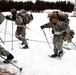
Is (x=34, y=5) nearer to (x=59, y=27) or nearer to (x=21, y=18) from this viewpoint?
(x=21, y=18)

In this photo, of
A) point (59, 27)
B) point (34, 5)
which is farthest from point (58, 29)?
point (34, 5)

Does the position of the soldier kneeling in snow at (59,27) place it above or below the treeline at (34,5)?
above

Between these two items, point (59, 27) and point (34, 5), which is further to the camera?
point (34, 5)

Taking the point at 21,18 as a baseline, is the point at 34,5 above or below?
below

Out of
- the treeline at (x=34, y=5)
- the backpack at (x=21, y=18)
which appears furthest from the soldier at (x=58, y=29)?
the treeline at (x=34, y=5)

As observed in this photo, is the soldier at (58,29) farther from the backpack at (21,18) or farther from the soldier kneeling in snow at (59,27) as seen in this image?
the backpack at (21,18)

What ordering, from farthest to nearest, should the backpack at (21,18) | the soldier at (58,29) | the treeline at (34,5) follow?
the treeline at (34,5), the backpack at (21,18), the soldier at (58,29)

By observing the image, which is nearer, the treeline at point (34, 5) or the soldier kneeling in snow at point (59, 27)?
the soldier kneeling in snow at point (59, 27)

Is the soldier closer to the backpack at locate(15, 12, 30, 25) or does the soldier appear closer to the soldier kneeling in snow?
the soldier kneeling in snow

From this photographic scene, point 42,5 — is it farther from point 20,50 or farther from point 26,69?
point 26,69

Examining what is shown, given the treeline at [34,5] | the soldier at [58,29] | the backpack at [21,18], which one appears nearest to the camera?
the soldier at [58,29]

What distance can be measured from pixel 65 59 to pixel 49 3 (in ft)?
86.2

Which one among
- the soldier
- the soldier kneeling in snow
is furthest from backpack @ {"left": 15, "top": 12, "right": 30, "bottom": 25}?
the soldier kneeling in snow

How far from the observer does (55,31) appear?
9680 millimetres
